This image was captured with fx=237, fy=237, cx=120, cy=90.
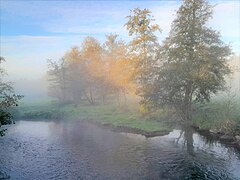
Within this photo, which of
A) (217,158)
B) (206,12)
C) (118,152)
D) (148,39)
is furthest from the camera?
(148,39)

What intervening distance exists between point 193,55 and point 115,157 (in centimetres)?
1956

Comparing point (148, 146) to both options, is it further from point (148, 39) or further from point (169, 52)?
point (148, 39)

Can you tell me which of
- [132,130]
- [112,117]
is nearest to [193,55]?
[132,130]

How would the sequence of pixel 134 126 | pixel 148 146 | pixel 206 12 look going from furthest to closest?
1. pixel 134 126
2. pixel 206 12
3. pixel 148 146

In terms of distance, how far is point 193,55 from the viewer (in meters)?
34.9

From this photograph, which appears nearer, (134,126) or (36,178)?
(36,178)

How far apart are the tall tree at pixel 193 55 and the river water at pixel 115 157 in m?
7.48

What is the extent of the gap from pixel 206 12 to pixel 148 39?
403 inches

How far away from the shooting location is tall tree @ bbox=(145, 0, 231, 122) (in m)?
34.4

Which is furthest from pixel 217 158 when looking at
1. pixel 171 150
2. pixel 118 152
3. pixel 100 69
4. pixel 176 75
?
pixel 100 69

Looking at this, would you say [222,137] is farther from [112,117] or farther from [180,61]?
[112,117]

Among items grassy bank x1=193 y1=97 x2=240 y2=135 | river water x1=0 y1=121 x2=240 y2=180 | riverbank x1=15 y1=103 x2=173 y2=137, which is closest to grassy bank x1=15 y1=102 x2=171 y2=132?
riverbank x1=15 y1=103 x2=173 y2=137

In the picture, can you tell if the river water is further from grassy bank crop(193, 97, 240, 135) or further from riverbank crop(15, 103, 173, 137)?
grassy bank crop(193, 97, 240, 135)

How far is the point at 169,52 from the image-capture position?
3684cm
